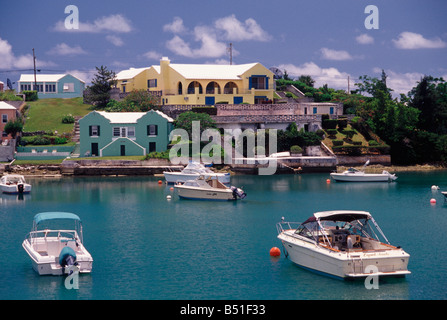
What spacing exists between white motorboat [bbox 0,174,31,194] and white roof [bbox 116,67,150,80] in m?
51.0

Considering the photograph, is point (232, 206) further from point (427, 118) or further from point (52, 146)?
point (427, 118)

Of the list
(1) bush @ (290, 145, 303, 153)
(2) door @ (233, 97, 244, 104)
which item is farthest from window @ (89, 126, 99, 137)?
(1) bush @ (290, 145, 303, 153)

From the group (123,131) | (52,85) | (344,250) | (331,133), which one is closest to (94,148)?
(123,131)

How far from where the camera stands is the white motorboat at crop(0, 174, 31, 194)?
211 feet

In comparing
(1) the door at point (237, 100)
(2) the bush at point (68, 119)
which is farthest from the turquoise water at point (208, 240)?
(1) the door at point (237, 100)

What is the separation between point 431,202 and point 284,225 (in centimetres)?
1869

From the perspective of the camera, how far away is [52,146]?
88562 millimetres

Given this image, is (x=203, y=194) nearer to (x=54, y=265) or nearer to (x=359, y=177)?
(x=359, y=177)

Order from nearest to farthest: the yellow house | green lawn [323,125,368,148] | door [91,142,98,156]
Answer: door [91,142,98,156] < green lawn [323,125,368,148] < the yellow house

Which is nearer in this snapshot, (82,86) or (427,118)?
(427,118)

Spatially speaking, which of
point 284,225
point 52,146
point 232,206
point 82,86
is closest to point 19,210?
point 232,206

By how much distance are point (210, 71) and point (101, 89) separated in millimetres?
20652

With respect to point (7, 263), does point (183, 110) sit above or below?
above

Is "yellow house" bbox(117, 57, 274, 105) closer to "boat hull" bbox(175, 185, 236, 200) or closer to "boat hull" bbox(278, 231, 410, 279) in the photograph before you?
"boat hull" bbox(175, 185, 236, 200)
